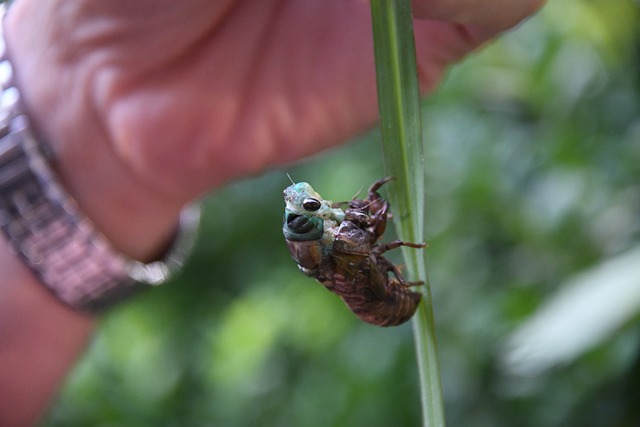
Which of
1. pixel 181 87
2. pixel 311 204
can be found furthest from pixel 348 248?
pixel 181 87

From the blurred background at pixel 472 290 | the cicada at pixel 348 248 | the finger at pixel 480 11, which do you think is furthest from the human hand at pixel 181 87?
the blurred background at pixel 472 290

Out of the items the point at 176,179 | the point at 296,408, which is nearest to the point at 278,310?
the point at 296,408

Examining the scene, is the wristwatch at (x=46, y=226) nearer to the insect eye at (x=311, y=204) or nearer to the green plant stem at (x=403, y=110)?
the insect eye at (x=311, y=204)

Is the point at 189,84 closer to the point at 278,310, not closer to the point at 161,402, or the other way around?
the point at 278,310

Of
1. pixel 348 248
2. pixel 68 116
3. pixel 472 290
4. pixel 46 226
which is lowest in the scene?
pixel 472 290

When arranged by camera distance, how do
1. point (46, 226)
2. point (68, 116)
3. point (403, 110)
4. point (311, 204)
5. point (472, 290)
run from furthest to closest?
point (472, 290) < point (68, 116) < point (46, 226) < point (311, 204) < point (403, 110)

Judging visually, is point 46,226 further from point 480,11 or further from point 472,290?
point 472,290
